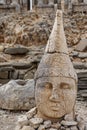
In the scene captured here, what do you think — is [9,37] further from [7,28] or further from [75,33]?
[75,33]

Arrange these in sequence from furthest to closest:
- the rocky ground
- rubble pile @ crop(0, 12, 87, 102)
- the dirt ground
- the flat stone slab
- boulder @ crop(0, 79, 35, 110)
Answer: the flat stone slab
rubble pile @ crop(0, 12, 87, 102)
the rocky ground
boulder @ crop(0, 79, 35, 110)
the dirt ground

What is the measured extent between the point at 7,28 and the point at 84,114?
1115cm

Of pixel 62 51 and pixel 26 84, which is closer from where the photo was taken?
pixel 62 51

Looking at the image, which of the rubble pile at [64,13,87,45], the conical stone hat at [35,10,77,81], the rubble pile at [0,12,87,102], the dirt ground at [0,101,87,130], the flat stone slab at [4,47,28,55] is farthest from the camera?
the rubble pile at [64,13,87,45]

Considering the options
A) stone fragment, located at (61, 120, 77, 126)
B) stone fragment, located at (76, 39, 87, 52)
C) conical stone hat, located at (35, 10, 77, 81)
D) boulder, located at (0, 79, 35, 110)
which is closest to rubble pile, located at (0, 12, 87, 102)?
stone fragment, located at (76, 39, 87, 52)

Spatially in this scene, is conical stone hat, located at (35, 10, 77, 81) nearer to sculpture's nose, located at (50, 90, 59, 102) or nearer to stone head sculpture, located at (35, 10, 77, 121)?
stone head sculpture, located at (35, 10, 77, 121)

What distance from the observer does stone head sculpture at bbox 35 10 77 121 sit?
18.3 feet

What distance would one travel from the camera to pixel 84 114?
8680mm

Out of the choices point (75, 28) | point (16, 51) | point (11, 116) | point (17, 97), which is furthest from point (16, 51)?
point (11, 116)

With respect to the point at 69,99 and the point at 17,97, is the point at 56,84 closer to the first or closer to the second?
the point at 69,99

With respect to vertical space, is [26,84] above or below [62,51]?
below

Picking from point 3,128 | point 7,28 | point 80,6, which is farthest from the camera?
point 80,6

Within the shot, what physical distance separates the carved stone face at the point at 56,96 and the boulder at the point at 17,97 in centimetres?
334

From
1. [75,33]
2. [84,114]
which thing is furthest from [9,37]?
[84,114]
